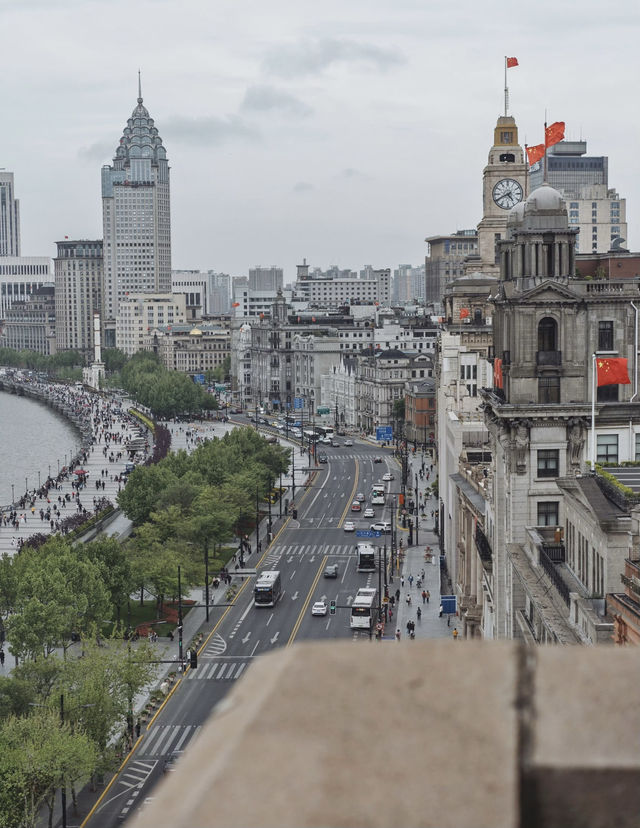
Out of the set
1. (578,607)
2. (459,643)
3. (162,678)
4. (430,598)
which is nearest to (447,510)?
(430,598)

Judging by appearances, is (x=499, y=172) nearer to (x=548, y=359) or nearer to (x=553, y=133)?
(x=553, y=133)

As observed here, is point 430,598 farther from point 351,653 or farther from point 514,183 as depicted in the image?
point 351,653

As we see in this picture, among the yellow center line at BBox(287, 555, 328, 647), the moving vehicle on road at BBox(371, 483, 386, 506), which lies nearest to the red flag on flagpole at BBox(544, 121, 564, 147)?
the yellow center line at BBox(287, 555, 328, 647)

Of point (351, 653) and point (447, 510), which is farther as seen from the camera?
point (447, 510)

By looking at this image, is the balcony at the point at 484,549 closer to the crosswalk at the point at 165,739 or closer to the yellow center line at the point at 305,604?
the yellow center line at the point at 305,604

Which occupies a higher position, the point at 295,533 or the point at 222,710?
the point at 222,710

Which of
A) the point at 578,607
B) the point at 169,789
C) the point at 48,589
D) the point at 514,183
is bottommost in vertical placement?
the point at 48,589

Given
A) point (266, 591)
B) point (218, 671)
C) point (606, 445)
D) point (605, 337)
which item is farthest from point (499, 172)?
point (606, 445)
